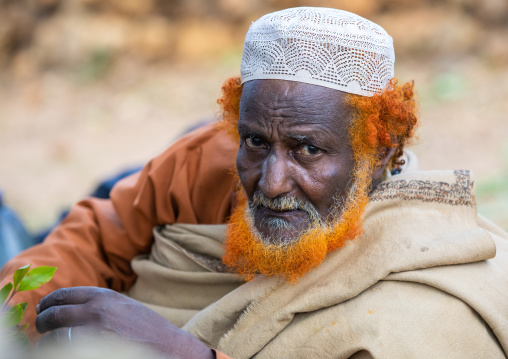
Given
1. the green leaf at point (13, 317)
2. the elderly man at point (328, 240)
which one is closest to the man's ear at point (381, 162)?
the elderly man at point (328, 240)

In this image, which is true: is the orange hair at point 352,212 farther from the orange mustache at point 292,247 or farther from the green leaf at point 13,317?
the green leaf at point 13,317

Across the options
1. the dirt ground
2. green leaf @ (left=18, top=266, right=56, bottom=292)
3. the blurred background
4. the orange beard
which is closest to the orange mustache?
the orange beard

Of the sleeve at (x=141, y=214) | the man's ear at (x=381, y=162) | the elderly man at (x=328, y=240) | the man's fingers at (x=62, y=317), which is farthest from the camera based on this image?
the sleeve at (x=141, y=214)

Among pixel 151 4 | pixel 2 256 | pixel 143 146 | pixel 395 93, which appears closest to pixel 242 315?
pixel 395 93

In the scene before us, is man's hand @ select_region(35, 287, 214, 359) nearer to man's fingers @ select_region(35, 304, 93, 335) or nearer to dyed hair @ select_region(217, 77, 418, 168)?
man's fingers @ select_region(35, 304, 93, 335)

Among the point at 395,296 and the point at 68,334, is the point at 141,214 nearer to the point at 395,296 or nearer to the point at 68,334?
the point at 68,334

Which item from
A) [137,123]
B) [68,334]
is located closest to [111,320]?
[68,334]

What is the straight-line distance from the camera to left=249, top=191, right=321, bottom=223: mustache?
250 cm

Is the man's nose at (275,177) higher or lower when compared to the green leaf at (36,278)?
higher

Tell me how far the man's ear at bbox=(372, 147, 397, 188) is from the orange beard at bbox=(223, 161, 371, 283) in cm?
8

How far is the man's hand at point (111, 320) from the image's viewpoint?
1.97 m

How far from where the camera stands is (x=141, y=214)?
3.31 m

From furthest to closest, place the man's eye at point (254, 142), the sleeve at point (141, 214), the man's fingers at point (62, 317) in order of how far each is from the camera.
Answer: the sleeve at point (141, 214) → the man's eye at point (254, 142) → the man's fingers at point (62, 317)

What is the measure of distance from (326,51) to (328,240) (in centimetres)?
81
